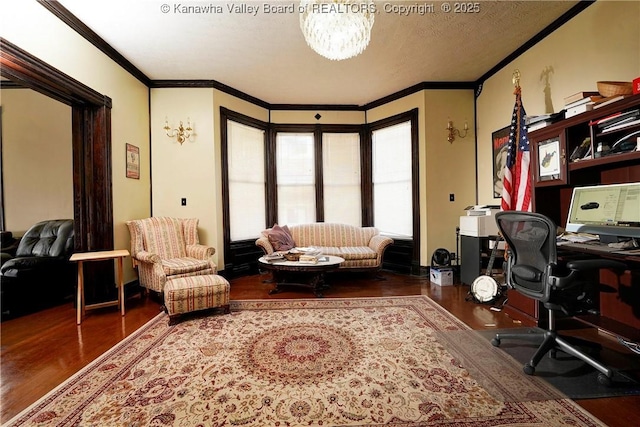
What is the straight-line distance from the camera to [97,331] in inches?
108

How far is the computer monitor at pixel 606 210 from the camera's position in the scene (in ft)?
6.81

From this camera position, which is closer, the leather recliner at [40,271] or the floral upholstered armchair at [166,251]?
the leather recliner at [40,271]

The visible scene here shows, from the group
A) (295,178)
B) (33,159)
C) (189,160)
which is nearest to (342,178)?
(295,178)

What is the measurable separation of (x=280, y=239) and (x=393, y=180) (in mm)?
2291

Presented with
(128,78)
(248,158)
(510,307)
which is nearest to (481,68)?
(510,307)

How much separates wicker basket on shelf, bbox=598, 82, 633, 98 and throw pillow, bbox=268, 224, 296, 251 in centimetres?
395

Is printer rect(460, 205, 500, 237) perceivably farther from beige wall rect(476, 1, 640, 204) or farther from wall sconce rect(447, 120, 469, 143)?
wall sconce rect(447, 120, 469, 143)

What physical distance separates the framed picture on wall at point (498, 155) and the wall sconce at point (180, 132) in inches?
181

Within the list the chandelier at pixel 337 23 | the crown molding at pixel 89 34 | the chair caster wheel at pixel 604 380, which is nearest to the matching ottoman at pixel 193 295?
the chandelier at pixel 337 23

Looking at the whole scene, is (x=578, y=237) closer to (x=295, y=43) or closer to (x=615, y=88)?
(x=615, y=88)

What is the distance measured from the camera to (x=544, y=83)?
3.38 m

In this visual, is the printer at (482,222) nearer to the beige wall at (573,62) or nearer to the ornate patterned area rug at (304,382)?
the beige wall at (573,62)

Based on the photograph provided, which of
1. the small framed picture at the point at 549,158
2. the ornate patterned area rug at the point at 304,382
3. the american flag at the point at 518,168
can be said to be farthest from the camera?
the american flag at the point at 518,168

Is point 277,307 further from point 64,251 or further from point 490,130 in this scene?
point 490,130
